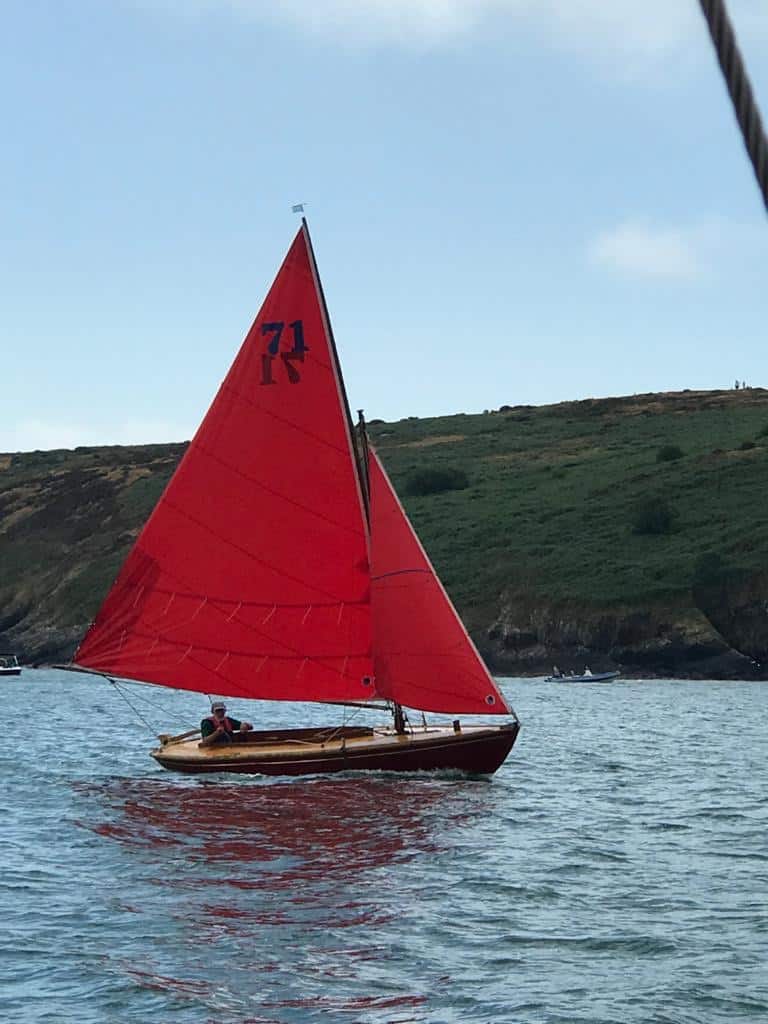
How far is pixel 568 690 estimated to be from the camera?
78562 millimetres

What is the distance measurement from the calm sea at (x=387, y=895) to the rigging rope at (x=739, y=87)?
11.2 meters

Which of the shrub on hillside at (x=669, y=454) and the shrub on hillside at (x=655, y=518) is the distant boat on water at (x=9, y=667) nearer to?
the shrub on hillside at (x=655, y=518)

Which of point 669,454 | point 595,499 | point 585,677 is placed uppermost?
point 669,454

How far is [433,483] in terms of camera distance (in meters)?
132

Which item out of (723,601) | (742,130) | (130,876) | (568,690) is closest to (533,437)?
(723,601)

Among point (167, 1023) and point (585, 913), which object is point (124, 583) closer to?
point (585, 913)

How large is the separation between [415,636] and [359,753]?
2.93 m

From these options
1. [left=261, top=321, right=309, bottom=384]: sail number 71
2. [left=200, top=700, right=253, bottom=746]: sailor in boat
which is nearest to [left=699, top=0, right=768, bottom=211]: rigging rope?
[left=200, top=700, right=253, bottom=746]: sailor in boat

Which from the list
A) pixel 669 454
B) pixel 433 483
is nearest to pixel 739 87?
pixel 669 454

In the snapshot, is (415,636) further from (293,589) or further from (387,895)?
(387,895)

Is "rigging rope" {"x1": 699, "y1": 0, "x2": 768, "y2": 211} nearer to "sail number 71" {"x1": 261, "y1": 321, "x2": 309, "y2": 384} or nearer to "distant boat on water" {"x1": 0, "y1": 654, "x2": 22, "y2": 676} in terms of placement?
"sail number 71" {"x1": 261, "y1": 321, "x2": 309, "y2": 384}

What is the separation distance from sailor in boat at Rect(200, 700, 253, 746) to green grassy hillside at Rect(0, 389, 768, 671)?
192 ft

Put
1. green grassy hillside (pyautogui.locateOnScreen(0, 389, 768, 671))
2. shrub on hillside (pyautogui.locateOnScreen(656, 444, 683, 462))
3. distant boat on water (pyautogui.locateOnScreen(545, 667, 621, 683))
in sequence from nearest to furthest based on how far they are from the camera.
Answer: distant boat on water (pyautogui.locateOnScreen(545, 667, 621, 683))
green grassy hillside (pyautogui.locateOnScreen(0, 389, 768, 671))
shrub on hillside (pyautogui.locateOnScreen(656, 444, 683, 462))

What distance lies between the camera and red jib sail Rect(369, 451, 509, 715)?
3391cm
